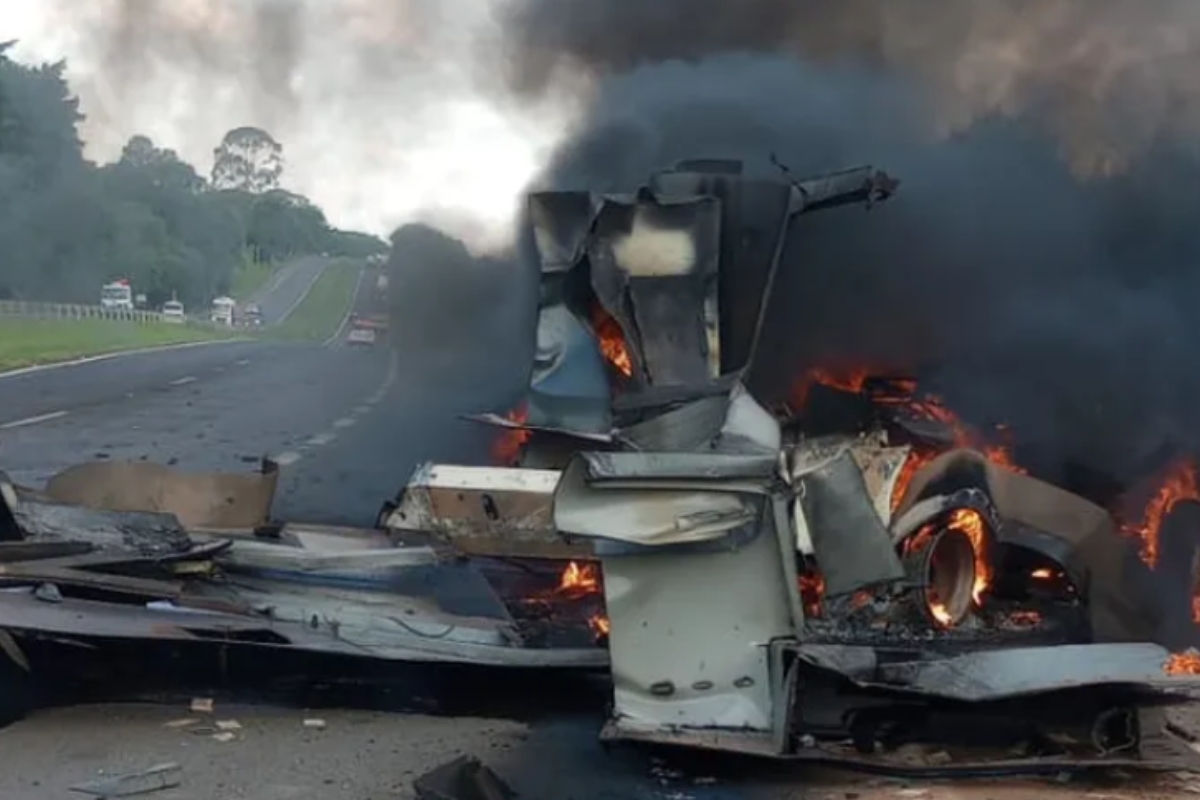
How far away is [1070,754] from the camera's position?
16.6 feet

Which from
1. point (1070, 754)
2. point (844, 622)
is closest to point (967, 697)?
point (1070, 754)

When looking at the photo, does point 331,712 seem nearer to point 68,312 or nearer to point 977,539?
point 977,539

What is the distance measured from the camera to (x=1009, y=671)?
511 centimetres

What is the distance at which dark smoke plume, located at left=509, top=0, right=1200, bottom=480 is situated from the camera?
9930 millimetres

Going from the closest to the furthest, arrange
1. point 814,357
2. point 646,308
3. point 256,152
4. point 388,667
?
1. point 388,667
2. point 646,308
3. point 814,357
4. point 256,152

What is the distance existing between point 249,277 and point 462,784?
279ft

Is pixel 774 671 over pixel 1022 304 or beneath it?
beneath

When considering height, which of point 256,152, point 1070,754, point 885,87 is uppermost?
point 256,152

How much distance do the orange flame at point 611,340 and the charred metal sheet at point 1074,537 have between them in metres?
2.48

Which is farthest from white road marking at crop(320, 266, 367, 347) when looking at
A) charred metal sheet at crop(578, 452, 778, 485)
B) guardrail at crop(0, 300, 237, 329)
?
charred metal sheet at crop(578, 452, 778, 485)

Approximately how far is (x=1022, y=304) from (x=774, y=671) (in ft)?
21.3

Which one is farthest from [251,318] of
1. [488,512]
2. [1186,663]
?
[1186,663]

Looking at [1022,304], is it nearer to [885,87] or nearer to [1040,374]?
[1040,374]

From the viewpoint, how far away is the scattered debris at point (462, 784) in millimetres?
4652
